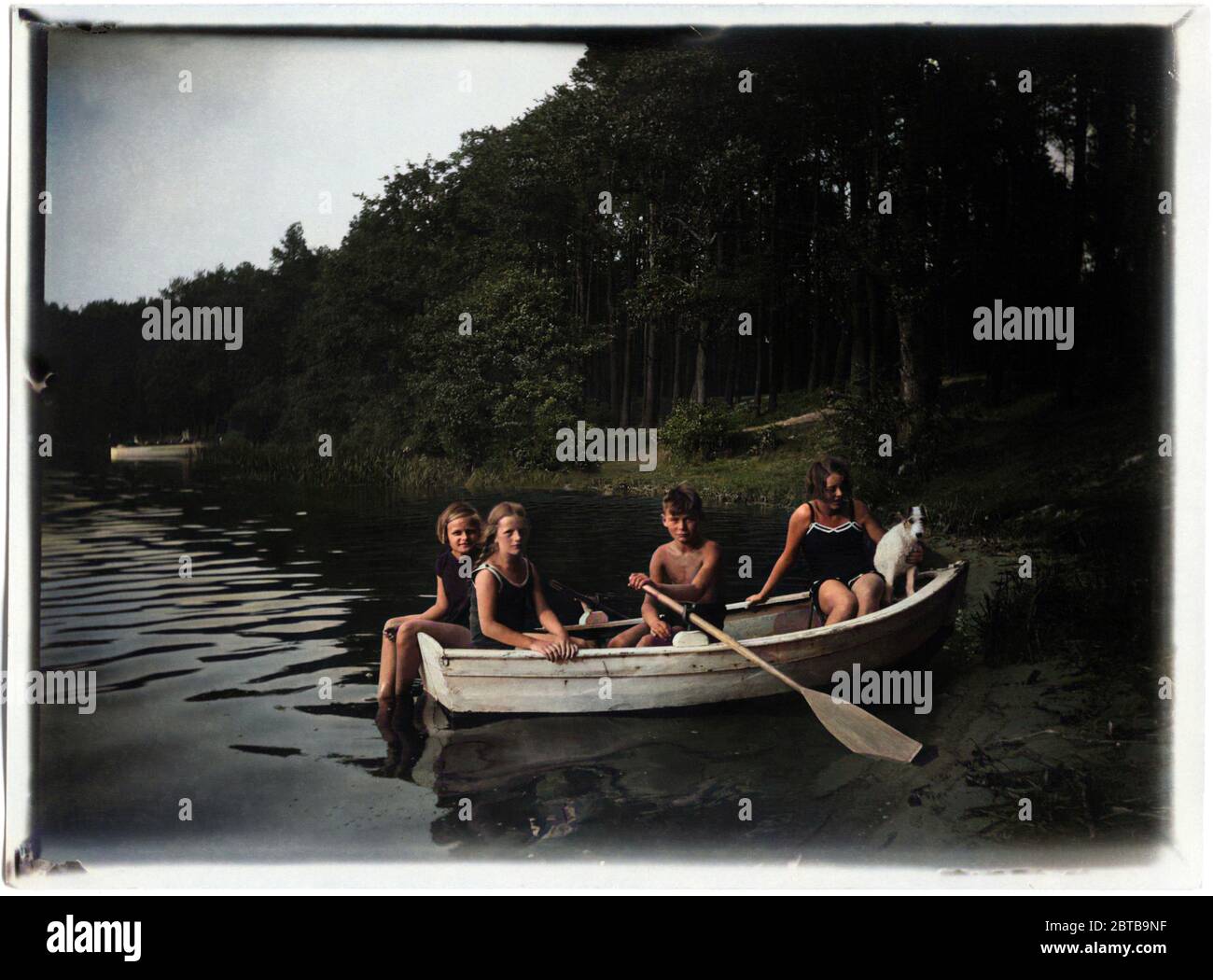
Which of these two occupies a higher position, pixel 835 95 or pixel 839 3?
pixel 839 3

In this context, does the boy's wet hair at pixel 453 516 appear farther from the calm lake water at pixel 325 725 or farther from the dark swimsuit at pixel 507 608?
the dark swimsuit at pixel 507 608

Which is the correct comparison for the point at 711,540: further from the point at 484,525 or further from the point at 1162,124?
the point at 1162,124

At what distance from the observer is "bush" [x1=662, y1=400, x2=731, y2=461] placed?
575cm

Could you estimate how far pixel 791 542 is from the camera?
219 inches

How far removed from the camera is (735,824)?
4.84m

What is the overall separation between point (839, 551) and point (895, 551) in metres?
0.33

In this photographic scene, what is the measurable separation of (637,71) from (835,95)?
48.3 inches

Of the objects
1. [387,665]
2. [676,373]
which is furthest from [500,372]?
[387,665]

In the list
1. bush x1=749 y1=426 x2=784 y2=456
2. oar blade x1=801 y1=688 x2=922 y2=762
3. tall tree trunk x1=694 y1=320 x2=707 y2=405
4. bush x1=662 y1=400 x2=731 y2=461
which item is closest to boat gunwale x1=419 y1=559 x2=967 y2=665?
oar blade x1=801 y1=688 x2=922 y2=762

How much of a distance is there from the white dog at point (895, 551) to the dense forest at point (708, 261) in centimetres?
78

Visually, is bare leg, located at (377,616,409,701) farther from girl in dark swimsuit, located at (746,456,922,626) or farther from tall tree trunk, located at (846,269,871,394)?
tall tree trunk, located at (846,269,871,394)

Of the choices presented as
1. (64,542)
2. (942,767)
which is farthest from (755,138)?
(64,542)

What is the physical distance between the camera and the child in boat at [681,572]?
5449mm

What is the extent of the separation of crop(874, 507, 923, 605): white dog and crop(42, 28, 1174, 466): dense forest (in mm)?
775
